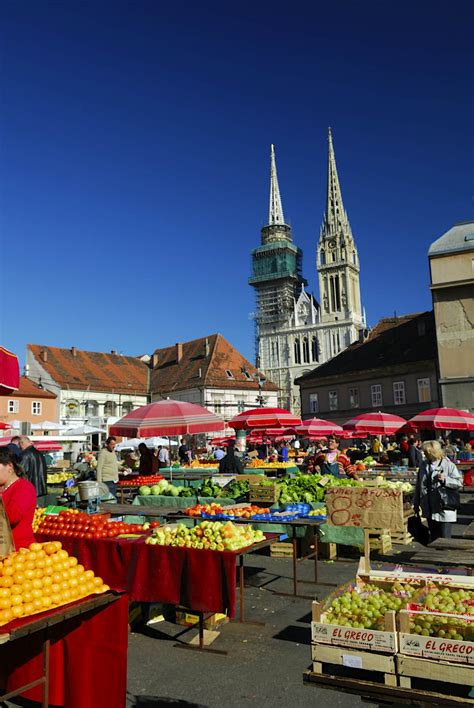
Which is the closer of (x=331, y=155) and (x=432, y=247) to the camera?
(x=432, y=247)

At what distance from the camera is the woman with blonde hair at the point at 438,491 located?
7648mm

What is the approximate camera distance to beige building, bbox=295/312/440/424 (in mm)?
45812

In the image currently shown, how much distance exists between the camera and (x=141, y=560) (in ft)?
21.9

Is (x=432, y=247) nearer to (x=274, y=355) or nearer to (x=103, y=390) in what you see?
(x=103, y=390)

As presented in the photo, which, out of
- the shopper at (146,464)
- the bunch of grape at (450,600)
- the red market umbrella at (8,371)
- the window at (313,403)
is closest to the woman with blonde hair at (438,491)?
the bunch of grape at (450,600)

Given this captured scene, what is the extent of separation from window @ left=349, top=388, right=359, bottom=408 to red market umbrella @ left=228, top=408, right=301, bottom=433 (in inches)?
1257

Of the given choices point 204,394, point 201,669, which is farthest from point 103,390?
point 201,669

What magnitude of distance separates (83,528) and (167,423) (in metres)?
→ 5.94

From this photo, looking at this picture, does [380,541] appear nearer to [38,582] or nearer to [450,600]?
[450,600]

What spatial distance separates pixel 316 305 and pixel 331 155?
120 ft

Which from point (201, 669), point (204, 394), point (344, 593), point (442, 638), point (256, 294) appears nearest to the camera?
point (442, 638)

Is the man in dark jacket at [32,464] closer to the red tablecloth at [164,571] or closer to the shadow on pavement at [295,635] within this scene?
the red tablecloth at [164,571]

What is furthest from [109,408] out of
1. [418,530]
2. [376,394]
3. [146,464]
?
[418,530]

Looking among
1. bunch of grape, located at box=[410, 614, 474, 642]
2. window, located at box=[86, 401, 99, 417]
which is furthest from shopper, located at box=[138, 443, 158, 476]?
window, located at box=[86, 401, 99, 417]
